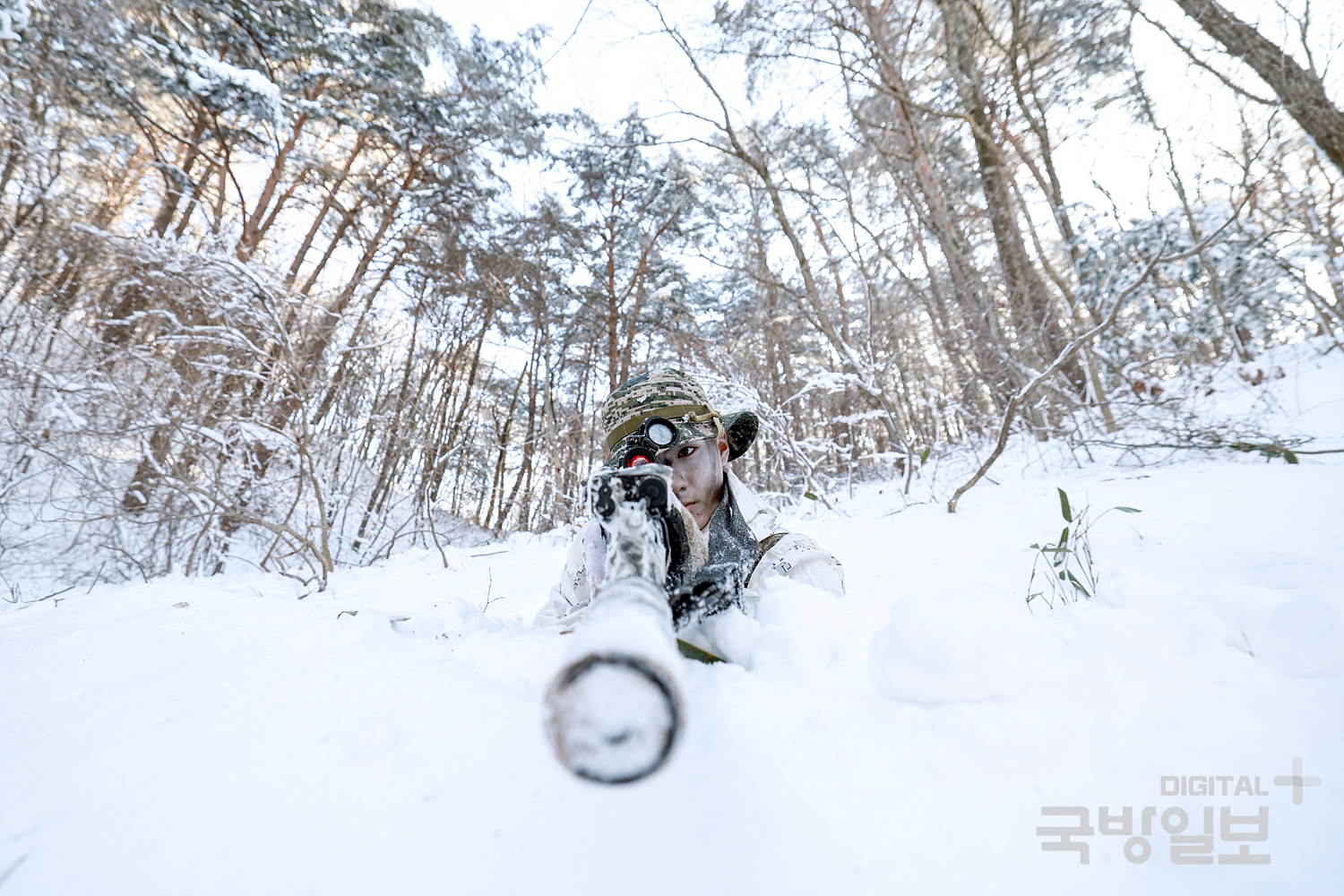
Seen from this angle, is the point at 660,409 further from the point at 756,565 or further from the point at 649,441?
the point at 756,565

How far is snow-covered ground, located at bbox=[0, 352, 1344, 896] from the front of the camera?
487mm

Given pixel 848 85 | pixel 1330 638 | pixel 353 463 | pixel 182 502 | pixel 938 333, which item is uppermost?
pixel 848 85

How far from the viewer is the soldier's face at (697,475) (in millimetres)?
1477

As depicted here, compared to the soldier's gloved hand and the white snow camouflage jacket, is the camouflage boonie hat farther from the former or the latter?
the soldier's gloved hand

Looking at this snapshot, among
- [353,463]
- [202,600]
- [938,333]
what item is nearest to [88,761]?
[202,600]

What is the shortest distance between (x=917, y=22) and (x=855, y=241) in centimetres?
194

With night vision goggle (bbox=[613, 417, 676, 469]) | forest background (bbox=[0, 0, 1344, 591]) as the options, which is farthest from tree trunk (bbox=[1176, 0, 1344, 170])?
night vision goggle (bbox=[613, 417, 676, 469])

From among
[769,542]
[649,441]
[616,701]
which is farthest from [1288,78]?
[616,701]

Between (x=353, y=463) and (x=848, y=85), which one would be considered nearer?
(x=848, y=85)

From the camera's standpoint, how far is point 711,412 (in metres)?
1.61

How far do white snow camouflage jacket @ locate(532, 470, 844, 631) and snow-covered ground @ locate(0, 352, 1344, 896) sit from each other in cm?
28

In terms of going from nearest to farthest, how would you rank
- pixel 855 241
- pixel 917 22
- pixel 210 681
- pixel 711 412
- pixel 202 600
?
pixel 210 681 → pixel 711 412 → pixel 202 600 → pixel 917 22 → pixel 855 241

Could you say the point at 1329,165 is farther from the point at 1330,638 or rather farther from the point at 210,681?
the point at 210,681

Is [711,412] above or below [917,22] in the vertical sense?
below
